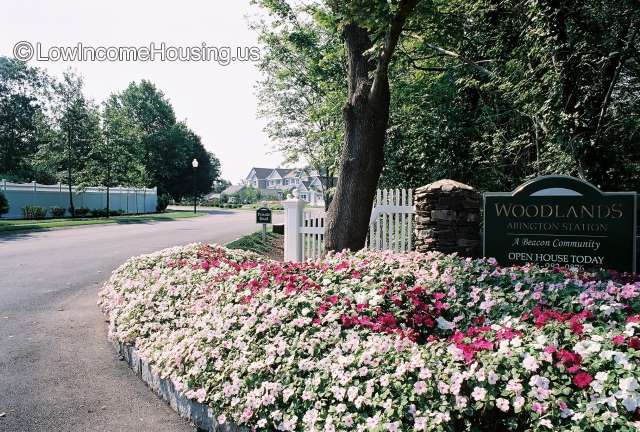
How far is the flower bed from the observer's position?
2.62 m

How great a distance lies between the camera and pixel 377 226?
9117 mm

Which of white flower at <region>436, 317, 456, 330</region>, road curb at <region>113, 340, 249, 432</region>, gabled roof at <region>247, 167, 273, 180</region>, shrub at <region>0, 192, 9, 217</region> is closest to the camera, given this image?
road curb at <region>113, 340, 249, 432</region>

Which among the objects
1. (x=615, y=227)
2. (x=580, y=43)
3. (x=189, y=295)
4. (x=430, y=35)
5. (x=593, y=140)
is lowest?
(x=189, y=295)

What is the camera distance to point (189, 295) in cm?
537

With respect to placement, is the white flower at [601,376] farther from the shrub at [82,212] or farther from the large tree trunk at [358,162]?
the shrub at [82,212]

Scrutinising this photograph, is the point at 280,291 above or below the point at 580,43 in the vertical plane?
below

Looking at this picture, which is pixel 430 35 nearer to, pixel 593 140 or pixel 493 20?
pixel 493 20

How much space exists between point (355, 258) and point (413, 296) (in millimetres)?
1874

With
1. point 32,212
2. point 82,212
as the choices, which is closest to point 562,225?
point 32,212

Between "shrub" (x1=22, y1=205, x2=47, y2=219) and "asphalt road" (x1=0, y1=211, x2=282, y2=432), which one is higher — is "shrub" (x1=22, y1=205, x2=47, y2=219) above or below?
above

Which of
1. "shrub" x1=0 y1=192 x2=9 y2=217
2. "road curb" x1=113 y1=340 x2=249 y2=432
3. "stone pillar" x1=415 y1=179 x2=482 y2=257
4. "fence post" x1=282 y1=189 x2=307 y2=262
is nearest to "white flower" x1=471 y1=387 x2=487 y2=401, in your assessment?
"road curb" x1=113 y1=340 x2=249 y2=432

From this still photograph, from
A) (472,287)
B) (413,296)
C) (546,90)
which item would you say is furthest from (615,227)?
(546,90)

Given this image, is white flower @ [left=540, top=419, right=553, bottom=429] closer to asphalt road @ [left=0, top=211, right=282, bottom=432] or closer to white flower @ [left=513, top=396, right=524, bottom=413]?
white flower @ [left=513, top=396, right=524, bottom=413]

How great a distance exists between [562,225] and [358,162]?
2880 millimetres
